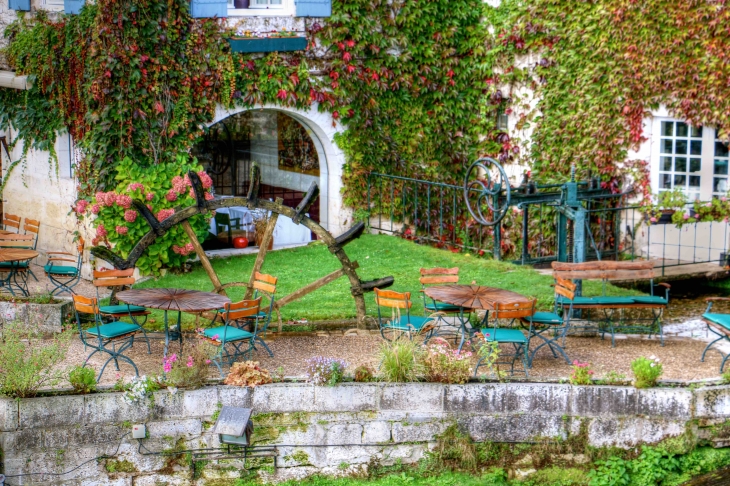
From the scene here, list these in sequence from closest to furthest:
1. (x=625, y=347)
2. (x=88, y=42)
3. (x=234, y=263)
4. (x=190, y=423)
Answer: (x=190, y=423) → (x=625, y=347) → (x=88, y=42) → (x=234, y=263)

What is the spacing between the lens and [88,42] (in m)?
14.0

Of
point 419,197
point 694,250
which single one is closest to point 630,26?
point 694,250

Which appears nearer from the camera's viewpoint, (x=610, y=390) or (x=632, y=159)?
(x=610, y=390)

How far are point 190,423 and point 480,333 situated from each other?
9.39 ft

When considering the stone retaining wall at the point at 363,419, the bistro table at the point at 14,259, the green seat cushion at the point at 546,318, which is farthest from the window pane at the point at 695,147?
the bistro table at the point at 14,259

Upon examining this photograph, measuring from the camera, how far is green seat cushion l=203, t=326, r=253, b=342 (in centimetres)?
1002

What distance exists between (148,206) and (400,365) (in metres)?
5.79

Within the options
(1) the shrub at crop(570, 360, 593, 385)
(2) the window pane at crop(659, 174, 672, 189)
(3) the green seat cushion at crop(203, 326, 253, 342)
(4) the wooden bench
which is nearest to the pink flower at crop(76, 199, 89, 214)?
(3) the green seat cushion at crop(203, 326, 253, 342)

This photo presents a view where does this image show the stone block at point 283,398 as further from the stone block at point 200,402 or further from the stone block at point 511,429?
the stone block at point 511,429

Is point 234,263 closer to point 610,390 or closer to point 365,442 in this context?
point 365,442

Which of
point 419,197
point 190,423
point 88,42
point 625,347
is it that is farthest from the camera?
point 419,197

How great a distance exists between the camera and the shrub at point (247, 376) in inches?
368

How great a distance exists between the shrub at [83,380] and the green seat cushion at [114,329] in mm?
778

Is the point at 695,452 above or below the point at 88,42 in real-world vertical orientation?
below
